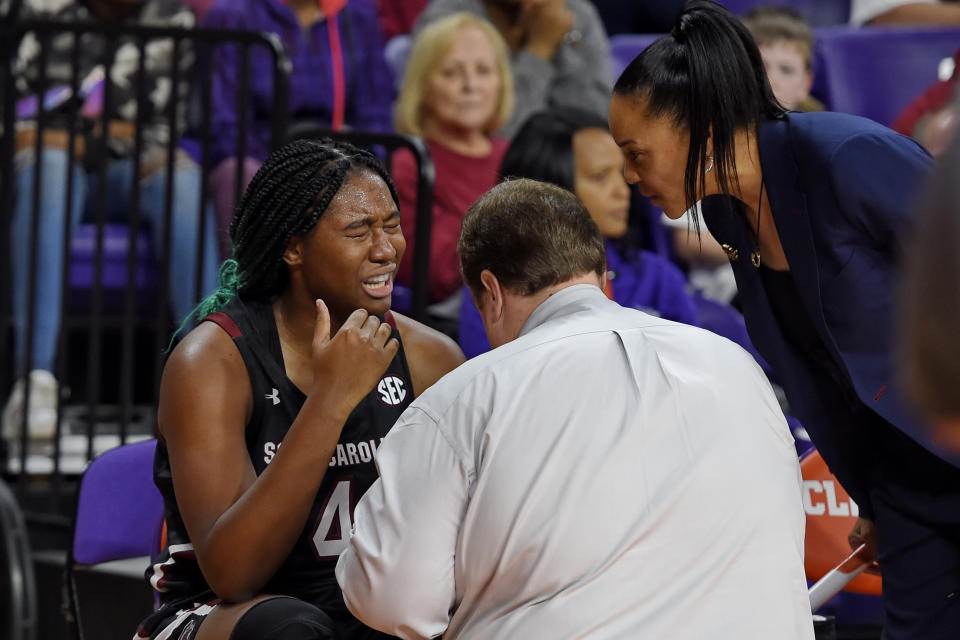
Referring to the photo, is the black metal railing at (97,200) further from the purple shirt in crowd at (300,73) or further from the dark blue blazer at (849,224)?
the dark blue blazer at (849,224)

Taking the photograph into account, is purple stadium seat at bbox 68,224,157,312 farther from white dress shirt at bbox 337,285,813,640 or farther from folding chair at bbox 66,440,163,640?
white dress shirt at bbox 337,285,813,640

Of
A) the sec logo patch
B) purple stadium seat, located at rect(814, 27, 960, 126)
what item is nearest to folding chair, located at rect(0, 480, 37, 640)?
the sec logo patch

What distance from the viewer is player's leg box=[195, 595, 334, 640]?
189 centimetres

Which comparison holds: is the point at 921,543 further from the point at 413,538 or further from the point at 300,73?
the point at 300,73

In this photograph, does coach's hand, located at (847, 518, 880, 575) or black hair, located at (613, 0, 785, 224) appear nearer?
black hair, located at (613, 0, 785, 224)

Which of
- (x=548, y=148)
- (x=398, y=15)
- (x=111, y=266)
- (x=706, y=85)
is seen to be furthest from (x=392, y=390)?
(x=398, y=15)

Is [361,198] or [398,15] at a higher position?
[398,15]

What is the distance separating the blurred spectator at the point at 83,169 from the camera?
12.8 ft

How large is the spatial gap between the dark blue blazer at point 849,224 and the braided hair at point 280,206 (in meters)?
0.76

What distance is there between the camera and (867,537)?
7.27ft

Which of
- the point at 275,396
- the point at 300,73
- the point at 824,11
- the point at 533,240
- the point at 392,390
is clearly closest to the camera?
the point at 533,240

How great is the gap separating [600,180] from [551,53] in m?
1.07

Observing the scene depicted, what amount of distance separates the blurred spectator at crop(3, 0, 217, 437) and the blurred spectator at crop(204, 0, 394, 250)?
0.57ft

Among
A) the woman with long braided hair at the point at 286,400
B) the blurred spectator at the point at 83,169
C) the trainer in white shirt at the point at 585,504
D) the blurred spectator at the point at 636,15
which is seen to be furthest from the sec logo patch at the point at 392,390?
the blurred spectator at the point at 636,15
